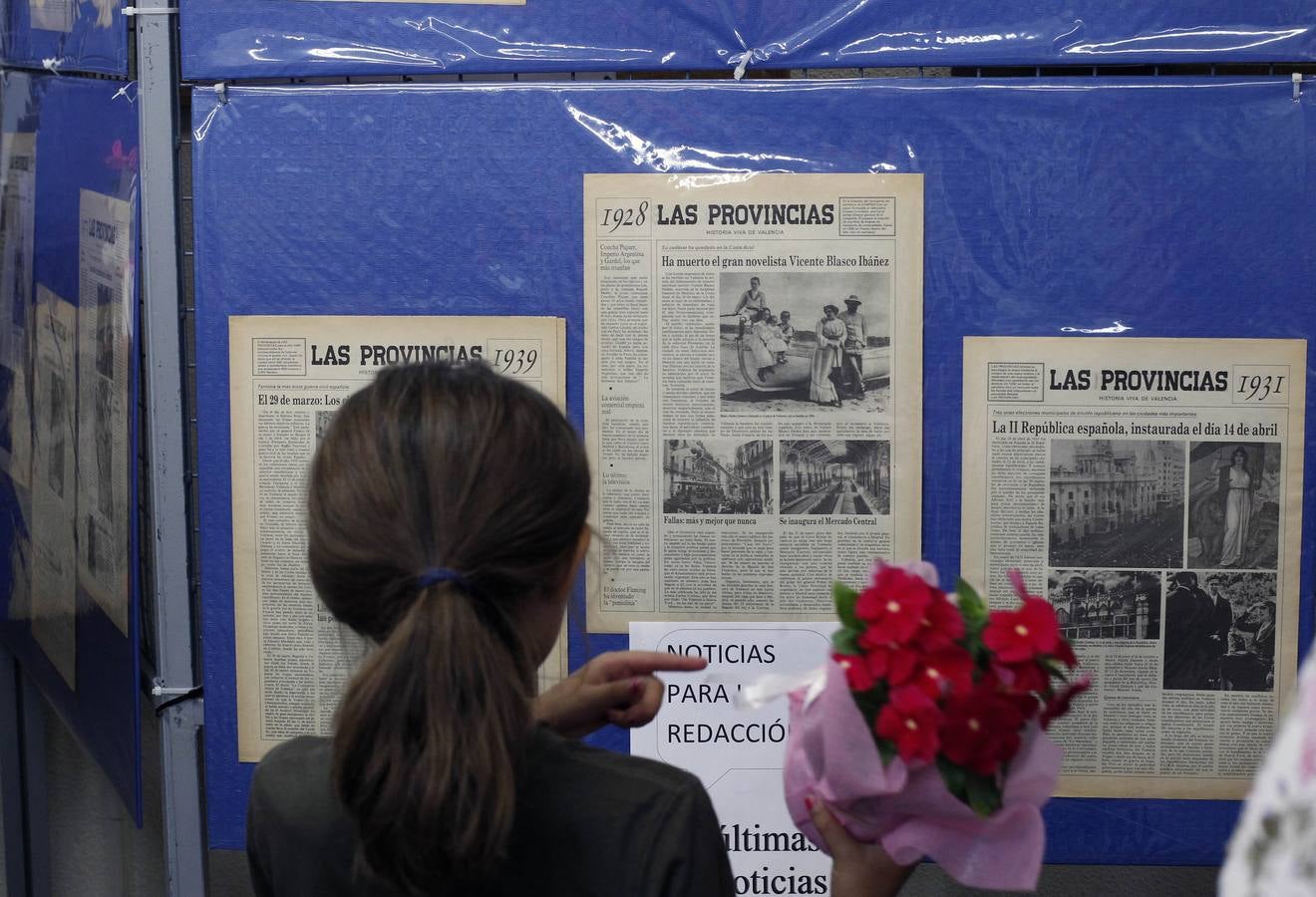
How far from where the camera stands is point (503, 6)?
1.37m

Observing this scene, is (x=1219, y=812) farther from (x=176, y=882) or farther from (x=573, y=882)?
(x=176, y=882)

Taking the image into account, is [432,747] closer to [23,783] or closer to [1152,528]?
[1152,528]

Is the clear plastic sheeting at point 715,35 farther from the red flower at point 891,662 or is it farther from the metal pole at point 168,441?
the red flower at point 891,662

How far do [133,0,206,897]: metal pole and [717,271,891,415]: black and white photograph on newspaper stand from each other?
24.0 inches

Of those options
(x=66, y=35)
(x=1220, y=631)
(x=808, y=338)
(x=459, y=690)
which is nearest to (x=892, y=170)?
(x=808, y=338)

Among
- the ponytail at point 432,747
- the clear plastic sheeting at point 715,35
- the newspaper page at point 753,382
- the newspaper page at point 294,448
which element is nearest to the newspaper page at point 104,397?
the newspaper page at point 294,448

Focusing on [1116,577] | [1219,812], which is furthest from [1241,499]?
[1219,812]

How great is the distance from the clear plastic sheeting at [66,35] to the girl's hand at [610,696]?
2.85ft

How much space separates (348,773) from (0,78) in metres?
1.39

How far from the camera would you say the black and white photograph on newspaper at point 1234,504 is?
1.36 m

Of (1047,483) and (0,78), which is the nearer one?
(1047,483)

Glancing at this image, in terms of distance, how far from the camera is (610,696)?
1.00m

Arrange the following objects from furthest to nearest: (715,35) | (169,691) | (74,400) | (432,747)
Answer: (74,400) → (169,691) → (715,35) → (432,747)

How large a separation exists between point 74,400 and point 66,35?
0.43m
